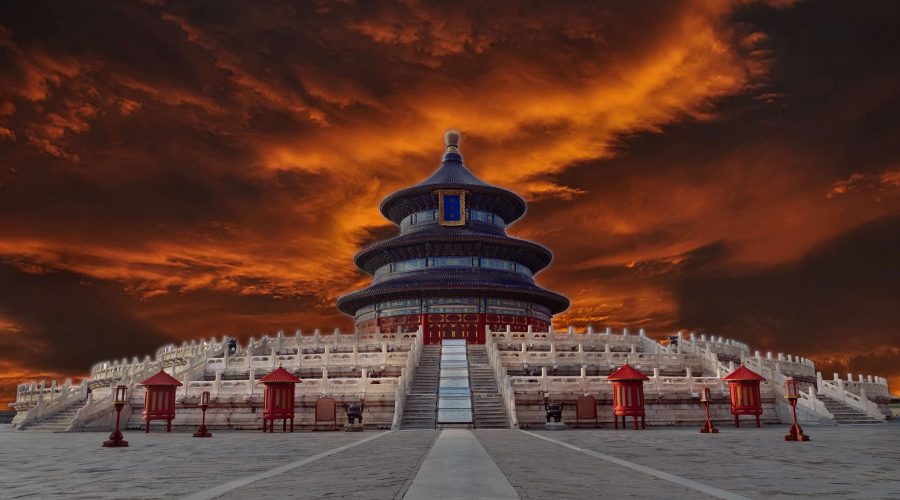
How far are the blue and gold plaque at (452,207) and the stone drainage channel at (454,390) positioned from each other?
874 inches

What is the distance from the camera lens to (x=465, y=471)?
9875mm

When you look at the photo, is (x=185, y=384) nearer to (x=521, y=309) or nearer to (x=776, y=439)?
(x=776, y=439)

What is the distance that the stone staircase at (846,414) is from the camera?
2975cm

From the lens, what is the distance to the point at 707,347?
36844 millimetres

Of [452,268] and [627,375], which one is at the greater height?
[452,268]

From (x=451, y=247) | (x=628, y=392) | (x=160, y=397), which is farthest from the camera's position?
(x=451, y=247)

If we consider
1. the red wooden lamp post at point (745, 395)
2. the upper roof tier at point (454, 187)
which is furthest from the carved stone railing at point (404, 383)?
the upper roof tier at point (454, 187)

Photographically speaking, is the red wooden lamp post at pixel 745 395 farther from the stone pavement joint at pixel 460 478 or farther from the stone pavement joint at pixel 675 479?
the stone pavement joint at pixel 460 478

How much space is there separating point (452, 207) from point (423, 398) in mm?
31707

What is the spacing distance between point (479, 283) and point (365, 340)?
14896 mm

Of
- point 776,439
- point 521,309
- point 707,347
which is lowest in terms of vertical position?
point 776,439

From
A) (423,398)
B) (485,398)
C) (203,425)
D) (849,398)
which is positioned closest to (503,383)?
(485,398)

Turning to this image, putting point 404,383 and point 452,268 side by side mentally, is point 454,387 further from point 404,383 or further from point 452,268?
point 452,268

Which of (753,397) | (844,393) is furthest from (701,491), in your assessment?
(844,393)
